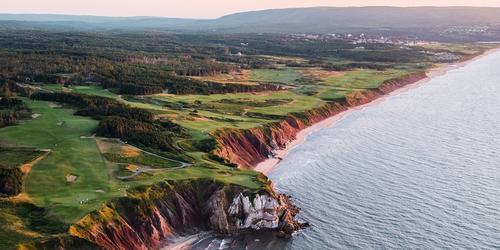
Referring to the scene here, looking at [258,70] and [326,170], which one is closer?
[326,170]

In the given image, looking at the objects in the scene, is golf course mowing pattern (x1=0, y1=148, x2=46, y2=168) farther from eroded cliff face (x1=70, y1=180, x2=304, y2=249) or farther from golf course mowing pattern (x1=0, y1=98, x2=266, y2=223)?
eroded cliff face (x1=70, y1=180, x2=304, y2=249)

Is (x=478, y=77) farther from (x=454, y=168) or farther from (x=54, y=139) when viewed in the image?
(x=54, y=139)

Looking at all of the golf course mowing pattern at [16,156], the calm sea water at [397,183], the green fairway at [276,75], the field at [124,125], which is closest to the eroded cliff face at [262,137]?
the field at [124,125]

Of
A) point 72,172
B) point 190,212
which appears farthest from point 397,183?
point 72,172

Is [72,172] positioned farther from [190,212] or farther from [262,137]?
[262,137]

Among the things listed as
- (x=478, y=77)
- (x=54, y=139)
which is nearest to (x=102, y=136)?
(x=54, y=139)

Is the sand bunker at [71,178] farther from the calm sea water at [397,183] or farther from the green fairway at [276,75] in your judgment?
the green fairway at [276,75]
